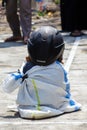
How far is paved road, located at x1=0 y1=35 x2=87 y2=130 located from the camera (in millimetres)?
4863

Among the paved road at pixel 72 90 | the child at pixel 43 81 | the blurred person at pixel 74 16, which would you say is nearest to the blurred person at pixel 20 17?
the paved road at pixel 72 90

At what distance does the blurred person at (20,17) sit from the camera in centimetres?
985

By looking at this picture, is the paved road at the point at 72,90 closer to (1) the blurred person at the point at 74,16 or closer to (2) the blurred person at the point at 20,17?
(2) the blurred person at the point at 20,17

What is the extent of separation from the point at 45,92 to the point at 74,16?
5915 mm

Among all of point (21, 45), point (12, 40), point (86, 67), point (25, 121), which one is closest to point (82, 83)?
point (86, 67)

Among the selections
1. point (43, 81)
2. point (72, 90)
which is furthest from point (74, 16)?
point (43, 81)

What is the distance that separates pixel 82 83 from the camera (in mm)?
6570

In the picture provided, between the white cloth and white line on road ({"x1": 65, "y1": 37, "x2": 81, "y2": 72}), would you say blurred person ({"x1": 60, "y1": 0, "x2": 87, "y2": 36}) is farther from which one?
the white cloth

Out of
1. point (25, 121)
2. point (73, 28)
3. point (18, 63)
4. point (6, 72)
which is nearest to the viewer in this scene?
point (25, 121)

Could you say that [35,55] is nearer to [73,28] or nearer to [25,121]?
[25,121]

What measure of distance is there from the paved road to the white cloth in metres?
0.10

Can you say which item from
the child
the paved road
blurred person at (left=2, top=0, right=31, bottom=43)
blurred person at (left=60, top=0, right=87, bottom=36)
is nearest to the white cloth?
the child

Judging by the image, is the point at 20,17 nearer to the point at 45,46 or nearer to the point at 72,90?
the point at 72,90

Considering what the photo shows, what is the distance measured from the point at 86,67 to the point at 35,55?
8.48 ft
